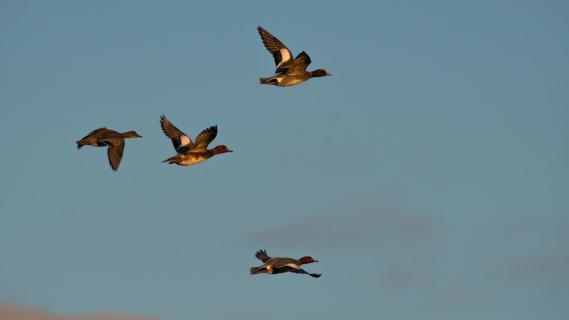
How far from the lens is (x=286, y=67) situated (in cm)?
5138

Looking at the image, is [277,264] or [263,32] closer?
[277,264]

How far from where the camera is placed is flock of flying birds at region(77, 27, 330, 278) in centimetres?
4881

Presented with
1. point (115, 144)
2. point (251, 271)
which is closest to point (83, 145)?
point (115, 144)

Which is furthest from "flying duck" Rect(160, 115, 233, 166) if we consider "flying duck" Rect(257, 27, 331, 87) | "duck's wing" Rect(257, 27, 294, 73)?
"duck's wing" Rect(257, 27, 294, 73)

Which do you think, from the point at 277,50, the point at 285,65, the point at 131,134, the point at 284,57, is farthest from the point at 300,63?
the point at 131,134

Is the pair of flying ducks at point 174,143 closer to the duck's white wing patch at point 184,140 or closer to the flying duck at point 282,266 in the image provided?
the duck's white wing patch at point 184,140

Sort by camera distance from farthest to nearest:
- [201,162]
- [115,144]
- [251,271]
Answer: [115,144]
[201,162]
[251,271]

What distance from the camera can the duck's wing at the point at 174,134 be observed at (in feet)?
172

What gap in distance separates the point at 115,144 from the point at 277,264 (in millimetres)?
10415

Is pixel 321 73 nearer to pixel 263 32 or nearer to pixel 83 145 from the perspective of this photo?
pixel 263 32

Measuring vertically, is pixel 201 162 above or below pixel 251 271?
above

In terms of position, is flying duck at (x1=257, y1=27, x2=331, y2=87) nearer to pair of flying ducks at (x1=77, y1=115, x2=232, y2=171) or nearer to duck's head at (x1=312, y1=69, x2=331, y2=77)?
duck's head at (x1=312, y1=69, x2=331, y2=77)

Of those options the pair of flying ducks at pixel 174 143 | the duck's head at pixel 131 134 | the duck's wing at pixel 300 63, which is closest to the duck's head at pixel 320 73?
the duck's wing at pixel 300 63

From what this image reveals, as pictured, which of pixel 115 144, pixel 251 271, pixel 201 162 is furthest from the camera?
pixel 115 144
